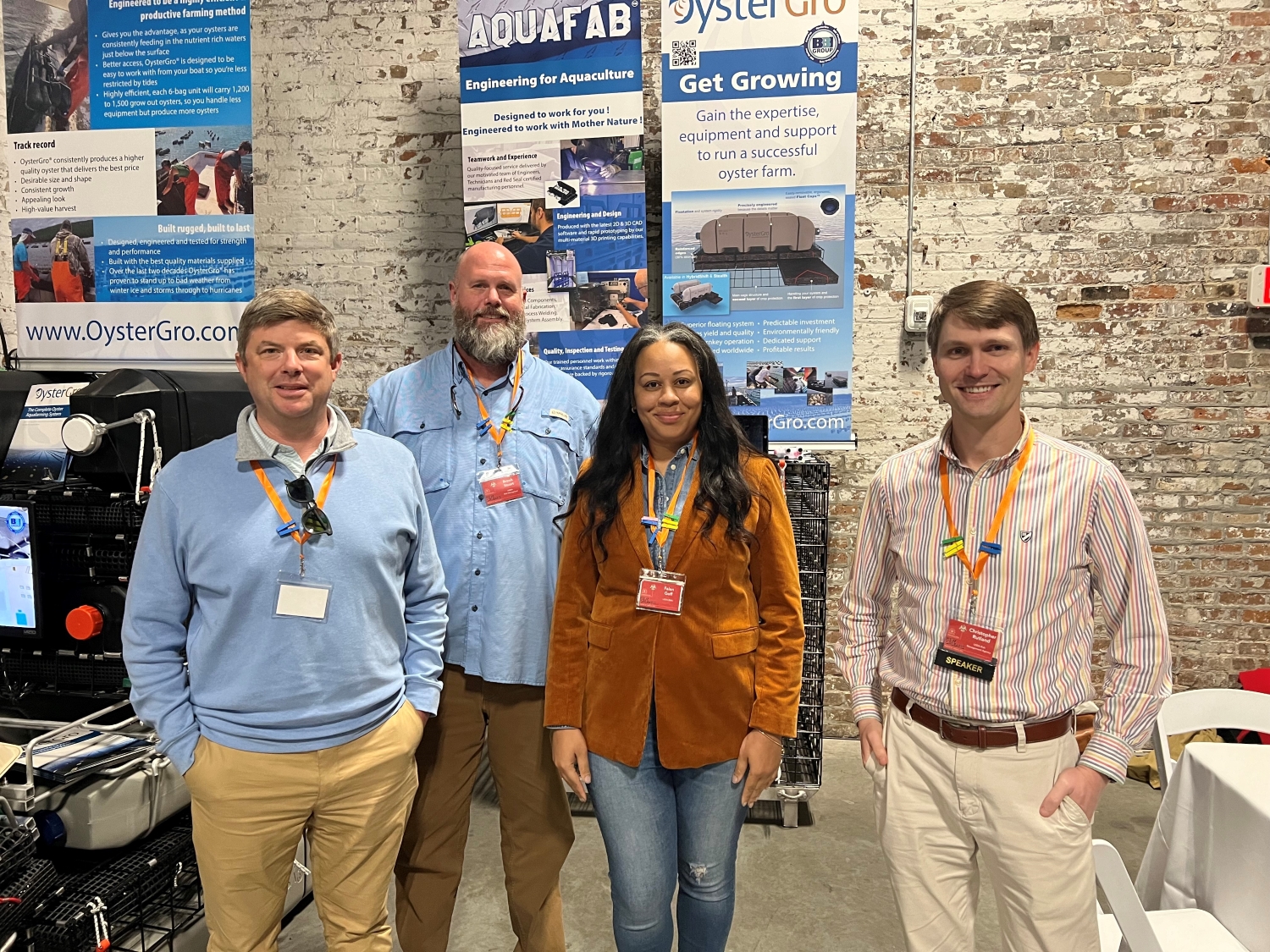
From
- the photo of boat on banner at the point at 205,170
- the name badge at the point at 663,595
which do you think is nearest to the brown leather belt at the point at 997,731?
the name badge at the point at 663,595

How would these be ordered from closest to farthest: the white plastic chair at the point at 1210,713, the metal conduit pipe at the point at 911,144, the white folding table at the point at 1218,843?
the white folding table at the point at 1218,843, the white plastic chair at the point at 1210,713, the metal conduit pipe at the point at 911,144

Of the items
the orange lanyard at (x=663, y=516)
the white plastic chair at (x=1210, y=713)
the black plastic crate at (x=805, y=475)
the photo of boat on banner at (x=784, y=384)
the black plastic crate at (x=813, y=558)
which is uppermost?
the photo of boat on banner at (x=784, y=384)

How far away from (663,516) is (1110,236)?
3.26m

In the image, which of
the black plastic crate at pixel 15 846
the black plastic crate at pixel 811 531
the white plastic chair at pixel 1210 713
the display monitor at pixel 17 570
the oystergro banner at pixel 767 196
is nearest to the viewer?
the black plastic crate at pixel 15 846

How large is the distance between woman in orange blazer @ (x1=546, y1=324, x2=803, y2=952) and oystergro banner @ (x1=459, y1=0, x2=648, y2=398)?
2162mm

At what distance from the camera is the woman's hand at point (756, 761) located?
1715 mm

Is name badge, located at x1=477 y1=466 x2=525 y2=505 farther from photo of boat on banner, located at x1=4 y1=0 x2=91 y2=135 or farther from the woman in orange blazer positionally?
photo of boat on banner, located at x1=4 y1=0 x2=91 y2=135

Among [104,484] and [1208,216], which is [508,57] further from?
[1208,216]

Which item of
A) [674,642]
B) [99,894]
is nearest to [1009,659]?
[674,642]

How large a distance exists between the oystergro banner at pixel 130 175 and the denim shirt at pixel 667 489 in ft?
9.19

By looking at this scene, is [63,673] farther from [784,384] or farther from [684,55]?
[684,55]

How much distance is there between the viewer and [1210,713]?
7.48 feet

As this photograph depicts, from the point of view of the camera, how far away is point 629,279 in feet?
12.6

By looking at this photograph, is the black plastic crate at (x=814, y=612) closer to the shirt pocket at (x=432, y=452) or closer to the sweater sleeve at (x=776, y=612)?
the sweater sleeve at (x=776, y=612)
